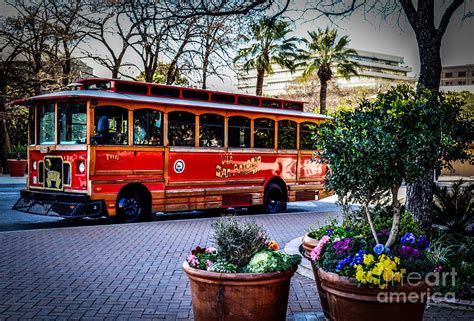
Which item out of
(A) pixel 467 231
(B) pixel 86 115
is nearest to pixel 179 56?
(B) pixel 86 115

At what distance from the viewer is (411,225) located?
290 inches

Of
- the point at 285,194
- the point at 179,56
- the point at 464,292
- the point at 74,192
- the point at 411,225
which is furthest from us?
the point at 179,56

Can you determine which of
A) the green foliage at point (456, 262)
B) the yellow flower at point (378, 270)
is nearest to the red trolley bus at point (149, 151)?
the green foliage at point (456, 262)

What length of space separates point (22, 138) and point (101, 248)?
1753 inches

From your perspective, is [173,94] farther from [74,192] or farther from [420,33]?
[420,33]

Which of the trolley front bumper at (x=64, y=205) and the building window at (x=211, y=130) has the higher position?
the building window at (x=211, y=130)

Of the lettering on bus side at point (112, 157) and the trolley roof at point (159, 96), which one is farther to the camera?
the trolley roof at point (159, 96)

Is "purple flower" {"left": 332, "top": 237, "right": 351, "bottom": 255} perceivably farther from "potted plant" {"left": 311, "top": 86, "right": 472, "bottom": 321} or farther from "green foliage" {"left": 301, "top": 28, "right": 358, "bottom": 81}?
"green foliage" {"left": 301, "top": 28, "right": 358, "bottom": 81}

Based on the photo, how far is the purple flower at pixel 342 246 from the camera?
16.7 ft

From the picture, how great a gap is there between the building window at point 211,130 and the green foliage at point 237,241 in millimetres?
9778

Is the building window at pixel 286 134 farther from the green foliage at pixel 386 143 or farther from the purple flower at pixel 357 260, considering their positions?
the purple flower at pixel 357 260

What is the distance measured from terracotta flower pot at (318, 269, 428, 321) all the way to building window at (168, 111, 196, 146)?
1012 cm

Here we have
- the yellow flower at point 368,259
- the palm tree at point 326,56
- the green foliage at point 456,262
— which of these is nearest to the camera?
the yellow flower at point 368,259

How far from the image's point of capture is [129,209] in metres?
13.5
